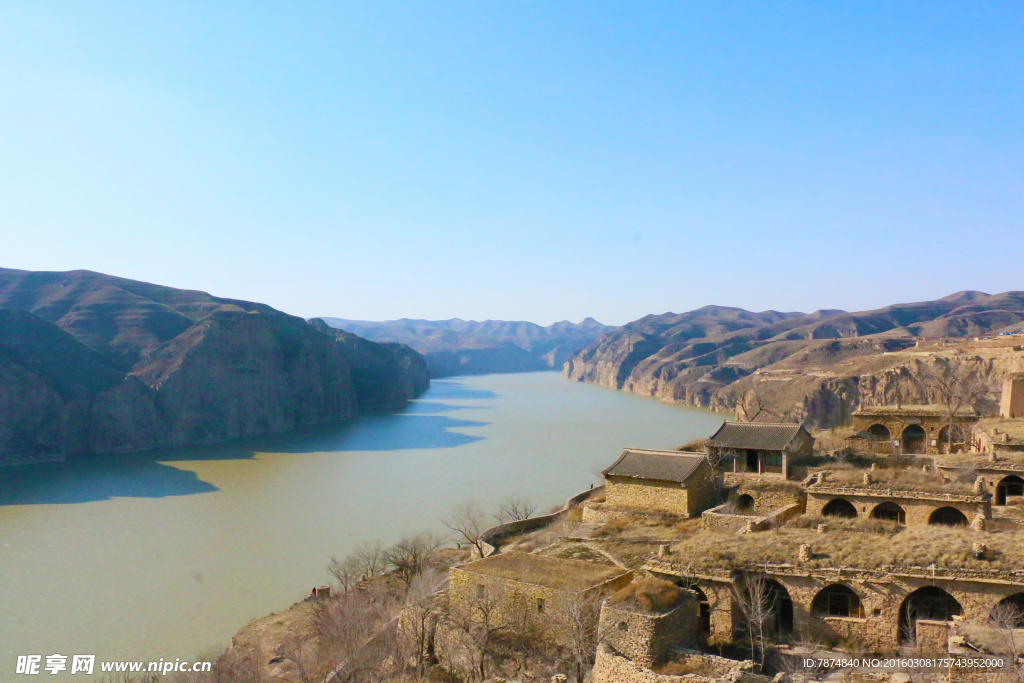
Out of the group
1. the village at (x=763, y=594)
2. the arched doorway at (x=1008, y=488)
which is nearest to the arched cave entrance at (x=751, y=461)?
the village at (x=763, y=594)

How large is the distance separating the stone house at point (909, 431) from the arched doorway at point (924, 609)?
42.6 ft

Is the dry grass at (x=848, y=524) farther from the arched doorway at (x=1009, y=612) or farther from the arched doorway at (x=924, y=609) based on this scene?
the arched doorway at (x=1009, y=612)

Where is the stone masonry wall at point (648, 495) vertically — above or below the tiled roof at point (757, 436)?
below

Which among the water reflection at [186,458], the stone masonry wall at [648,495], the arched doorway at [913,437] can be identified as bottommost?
the water reflection at [186,458]

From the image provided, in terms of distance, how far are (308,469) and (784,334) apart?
12681 centimetres

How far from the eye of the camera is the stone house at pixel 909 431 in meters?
25.3

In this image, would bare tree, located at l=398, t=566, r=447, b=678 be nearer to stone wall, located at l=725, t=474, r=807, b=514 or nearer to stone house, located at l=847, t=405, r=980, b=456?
stone wall, located at l=725, t=474, r=807, b=514

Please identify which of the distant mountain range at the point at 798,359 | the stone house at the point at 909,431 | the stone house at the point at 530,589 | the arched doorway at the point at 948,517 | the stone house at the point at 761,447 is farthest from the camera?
the distant mountain range at the point at 798,359

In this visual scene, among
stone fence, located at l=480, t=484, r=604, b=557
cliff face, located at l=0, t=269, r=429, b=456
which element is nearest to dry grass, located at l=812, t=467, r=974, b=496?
stone fence, located at l=480, t=484, r=604, b=557

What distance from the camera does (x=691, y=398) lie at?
11306cm

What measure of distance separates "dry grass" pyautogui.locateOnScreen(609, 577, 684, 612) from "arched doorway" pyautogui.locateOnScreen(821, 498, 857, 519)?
7906mm

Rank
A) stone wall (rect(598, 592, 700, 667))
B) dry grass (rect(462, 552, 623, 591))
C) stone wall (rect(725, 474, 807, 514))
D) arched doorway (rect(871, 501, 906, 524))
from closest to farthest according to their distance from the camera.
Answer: stone wall (rect(598, 592, 700, 667)) → dry grass (rect(462, 552, 623, 591)) → arched doorway (rect(871, 501, 906, 524)) → stone wall (rect(725, 474, 807, 514))

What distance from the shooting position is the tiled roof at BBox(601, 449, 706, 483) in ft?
71.7

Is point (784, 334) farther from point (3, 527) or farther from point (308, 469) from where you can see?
point (3, 527)
